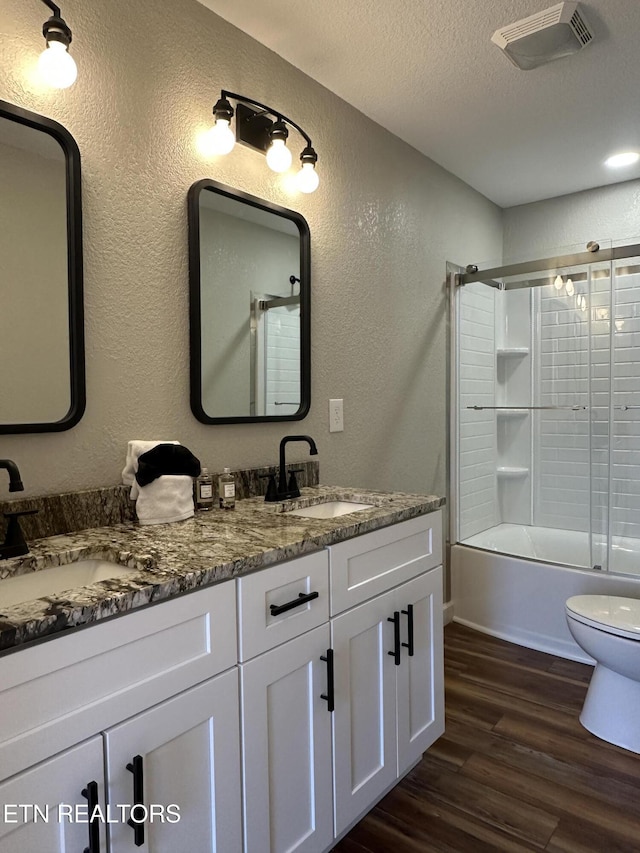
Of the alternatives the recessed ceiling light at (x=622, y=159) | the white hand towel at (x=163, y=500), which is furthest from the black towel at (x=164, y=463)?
the recessed ceiling light at (x=622, y=159)

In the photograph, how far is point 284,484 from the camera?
183cm

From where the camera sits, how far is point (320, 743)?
1347mm

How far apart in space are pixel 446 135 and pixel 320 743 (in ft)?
8.09

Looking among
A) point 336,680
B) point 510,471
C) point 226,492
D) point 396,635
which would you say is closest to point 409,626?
point 396,635

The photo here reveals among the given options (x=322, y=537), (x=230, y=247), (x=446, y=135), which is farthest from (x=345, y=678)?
(x=446, y=135)

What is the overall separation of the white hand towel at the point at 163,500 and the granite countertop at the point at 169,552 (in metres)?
0.03

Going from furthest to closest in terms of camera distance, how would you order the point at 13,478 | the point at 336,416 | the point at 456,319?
the point at 456,319 < the point at 336,416 < the point at 13,478

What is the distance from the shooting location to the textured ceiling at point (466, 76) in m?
1.74

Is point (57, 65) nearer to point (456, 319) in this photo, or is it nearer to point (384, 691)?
point (384, 691)

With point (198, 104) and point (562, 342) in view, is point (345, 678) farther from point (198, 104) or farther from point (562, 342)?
point (562, 342)

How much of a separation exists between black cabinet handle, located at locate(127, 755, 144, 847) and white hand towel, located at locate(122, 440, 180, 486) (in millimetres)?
664

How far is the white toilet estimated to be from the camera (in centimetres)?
193

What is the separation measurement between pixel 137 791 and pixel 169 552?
41cm

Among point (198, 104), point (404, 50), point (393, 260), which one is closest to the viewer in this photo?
point (198, 104)
